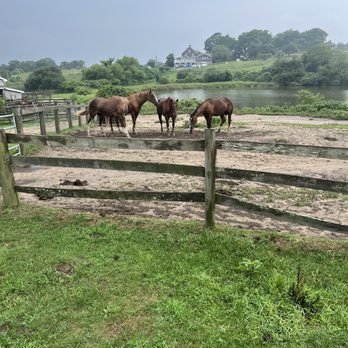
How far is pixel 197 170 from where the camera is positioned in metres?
4.40

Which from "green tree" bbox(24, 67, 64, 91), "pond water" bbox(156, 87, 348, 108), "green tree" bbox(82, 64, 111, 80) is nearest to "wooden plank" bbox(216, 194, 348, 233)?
"pond water" bbox(156, 87, 348, 108)

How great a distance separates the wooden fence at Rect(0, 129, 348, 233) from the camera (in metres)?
3.98

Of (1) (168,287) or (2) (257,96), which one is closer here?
(1) (168,287)

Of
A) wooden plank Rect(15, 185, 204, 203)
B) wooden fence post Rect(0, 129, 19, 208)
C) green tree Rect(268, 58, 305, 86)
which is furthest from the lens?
green tree Rect(268, 58, 305, 86)

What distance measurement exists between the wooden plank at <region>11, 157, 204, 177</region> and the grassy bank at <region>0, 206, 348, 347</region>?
765 mm

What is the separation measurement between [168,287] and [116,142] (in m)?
2.18

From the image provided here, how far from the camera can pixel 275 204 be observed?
19.1ft

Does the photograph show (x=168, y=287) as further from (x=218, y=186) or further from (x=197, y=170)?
(x=218, y=186)

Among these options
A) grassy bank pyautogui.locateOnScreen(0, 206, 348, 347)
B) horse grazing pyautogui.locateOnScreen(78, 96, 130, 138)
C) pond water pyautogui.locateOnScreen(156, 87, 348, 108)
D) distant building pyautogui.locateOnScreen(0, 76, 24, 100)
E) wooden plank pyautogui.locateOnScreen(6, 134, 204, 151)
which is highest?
wooden plank pyautogui.locateOnScreen(6, 134, 204, 151)

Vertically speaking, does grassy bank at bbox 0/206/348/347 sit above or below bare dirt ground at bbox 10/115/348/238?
above

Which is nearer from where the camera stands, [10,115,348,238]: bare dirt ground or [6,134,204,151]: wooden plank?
[6,134,204,151]: wooden plank

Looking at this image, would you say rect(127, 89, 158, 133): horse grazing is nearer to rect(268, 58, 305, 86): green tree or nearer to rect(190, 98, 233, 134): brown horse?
rect(190, 98, 233, 134): brown horse

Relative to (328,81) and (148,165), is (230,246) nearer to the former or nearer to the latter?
(148,165)

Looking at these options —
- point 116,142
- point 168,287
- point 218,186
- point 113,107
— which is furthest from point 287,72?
point 168,287
